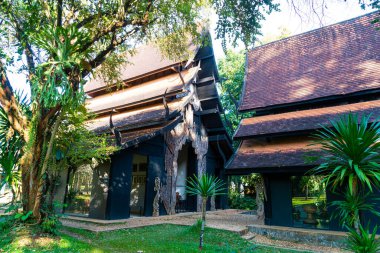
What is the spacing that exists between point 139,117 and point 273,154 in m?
6.18

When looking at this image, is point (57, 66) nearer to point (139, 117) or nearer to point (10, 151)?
point (10, 151)

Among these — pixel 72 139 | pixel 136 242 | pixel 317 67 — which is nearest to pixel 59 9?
pixel 72 139

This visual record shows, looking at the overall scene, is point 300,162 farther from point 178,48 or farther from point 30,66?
point 30,66

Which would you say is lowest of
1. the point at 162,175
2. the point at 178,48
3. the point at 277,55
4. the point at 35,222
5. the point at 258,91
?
the point at 35,222

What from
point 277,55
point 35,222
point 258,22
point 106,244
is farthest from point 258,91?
point 35,222

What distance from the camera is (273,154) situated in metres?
8.95

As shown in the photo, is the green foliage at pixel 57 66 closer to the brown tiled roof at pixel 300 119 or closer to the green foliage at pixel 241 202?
the brown tiled roof at pixel 300 119

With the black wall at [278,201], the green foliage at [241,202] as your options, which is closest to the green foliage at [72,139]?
the black wall at [278,201]

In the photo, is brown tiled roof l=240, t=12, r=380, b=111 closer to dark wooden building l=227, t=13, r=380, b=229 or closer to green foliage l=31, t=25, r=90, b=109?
dark wooden building l=227, t=13, r=380, b=229

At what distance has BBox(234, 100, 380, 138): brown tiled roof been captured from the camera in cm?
855

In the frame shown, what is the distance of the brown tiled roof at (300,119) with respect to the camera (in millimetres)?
8553

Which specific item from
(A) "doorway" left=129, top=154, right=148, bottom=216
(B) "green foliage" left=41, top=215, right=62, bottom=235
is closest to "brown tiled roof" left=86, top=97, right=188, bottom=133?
(A) "doorway" left=129, top=154, right=148, bottom=216

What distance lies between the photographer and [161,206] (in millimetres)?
11469

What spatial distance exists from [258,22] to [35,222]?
706cm
